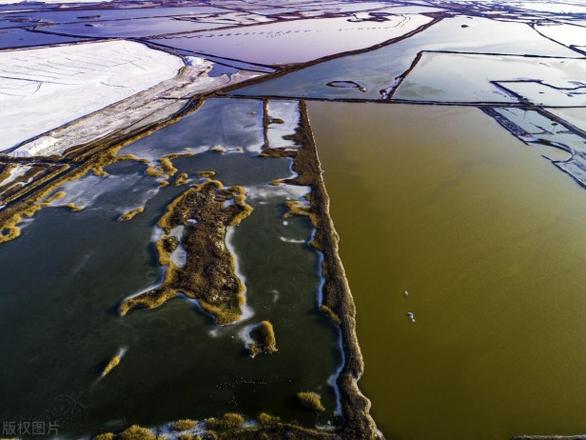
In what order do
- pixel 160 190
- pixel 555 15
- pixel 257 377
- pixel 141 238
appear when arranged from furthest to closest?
pixel 555 15
pixel 160 190
pixel 141 238
pixel 257 377

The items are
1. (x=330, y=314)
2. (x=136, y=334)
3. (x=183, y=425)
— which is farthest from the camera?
(x=330, y=314)

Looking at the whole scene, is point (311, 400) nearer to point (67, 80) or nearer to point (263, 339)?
point (263, 339)

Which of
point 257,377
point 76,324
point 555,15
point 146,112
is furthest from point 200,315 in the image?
point 555,15

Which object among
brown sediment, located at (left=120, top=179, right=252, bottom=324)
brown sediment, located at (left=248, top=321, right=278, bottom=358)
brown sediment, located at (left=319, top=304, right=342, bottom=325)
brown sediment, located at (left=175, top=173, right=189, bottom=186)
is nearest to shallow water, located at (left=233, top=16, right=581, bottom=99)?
brown sediment, located at (left=175, top=173, right=189, bottom=186)

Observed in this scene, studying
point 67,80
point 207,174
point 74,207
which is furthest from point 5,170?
point 67,80

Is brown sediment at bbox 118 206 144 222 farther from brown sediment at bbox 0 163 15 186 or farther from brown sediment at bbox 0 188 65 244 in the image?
brown sediment at bbox 0 163 15 186

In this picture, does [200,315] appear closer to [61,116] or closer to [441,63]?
[61,116]

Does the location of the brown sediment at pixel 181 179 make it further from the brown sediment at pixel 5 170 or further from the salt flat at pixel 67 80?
the salt flat at pixel 67 80
